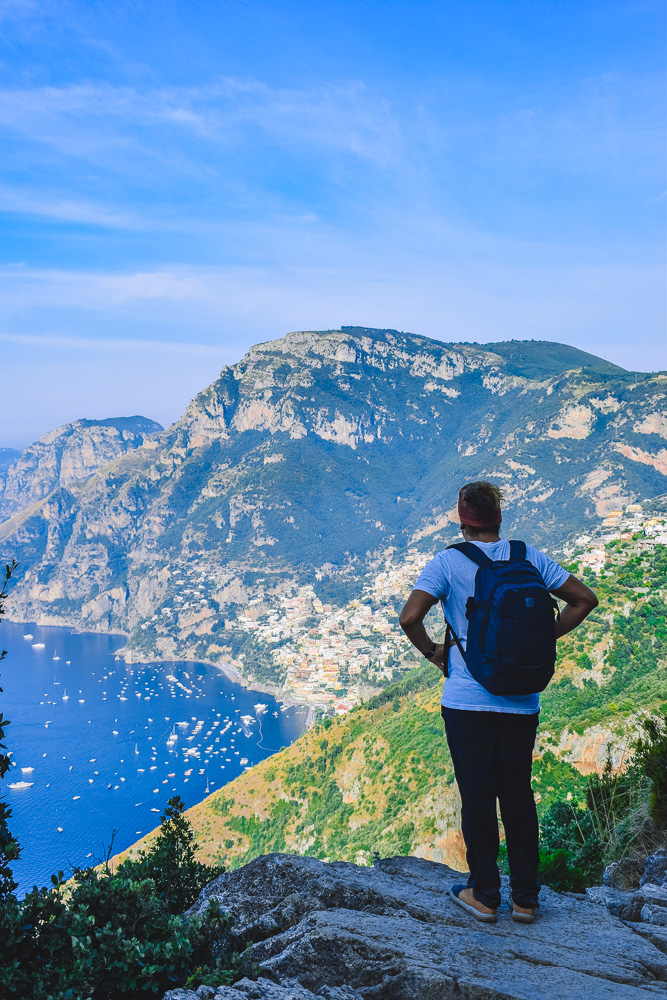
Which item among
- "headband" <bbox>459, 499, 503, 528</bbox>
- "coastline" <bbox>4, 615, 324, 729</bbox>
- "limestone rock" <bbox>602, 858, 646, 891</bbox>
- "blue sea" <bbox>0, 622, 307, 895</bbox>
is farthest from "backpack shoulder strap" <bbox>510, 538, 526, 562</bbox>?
"coastline" <bbox>4, 615, 324, 729</bbox>

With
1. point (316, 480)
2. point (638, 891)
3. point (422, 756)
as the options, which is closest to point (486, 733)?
point (638, 891)

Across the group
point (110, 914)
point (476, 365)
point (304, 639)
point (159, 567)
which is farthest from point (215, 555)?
point (110, 914)

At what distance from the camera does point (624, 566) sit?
81.3ft

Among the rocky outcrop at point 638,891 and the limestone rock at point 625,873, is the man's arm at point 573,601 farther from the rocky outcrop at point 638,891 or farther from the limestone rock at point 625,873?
the limestone rock at point 625,873

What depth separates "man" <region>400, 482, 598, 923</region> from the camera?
219cm

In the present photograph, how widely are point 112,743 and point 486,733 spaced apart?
2764 inches

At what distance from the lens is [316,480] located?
137875mm

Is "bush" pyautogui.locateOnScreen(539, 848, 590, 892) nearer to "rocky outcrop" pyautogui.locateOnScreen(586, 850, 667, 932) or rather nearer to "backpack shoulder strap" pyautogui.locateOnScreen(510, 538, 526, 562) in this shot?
"rocky outcrop" pyautogui.locateOnScreen(586, 850, 667, 932)

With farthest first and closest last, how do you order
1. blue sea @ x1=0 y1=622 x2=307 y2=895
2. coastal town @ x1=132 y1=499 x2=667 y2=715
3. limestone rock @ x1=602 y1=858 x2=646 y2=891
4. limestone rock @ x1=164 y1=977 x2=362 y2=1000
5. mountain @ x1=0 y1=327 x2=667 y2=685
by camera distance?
mountain @ x1=0 y1=327 x2=667 y2=685
coastal town @ x1=132 y1=499 x2=667 y2=715
blue sea @ x1=0 y1=622 x2=307 y2=895
limestone rock @ x1=602 y1=858 x2=646 y2=891
limestone rock @ x1=164 y1=977 x2=362 y2=1000

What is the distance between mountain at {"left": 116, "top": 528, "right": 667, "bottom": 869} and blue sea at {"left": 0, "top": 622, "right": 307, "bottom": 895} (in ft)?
43.1

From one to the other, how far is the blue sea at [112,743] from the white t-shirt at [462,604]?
38206 millimetres

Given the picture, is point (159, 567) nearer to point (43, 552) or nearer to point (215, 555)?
point (215, 555)

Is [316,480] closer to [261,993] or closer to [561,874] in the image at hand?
[561,874]

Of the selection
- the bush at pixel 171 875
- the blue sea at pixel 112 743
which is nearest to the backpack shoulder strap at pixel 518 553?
the bush at pixel 171 875
